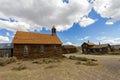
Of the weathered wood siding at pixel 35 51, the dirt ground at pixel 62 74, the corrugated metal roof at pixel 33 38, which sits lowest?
the dirt ground at pixel 62 74

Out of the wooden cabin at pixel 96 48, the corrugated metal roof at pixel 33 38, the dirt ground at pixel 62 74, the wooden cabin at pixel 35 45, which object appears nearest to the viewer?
the dirt ground at pixel 62 74

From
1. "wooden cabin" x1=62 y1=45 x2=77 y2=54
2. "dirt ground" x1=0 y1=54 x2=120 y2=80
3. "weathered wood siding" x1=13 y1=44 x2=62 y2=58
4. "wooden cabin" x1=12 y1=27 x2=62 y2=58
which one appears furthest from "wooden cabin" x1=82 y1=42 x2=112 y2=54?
"dirt ground" x1=0 y1=54 x2=120 y2=80

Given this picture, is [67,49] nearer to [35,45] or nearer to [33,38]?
[33,38]

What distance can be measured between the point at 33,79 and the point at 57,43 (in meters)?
21.1

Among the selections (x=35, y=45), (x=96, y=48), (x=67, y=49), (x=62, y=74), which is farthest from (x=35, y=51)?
(x=67, y=49)

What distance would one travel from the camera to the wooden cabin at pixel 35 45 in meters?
25.7

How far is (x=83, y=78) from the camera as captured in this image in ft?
33.2

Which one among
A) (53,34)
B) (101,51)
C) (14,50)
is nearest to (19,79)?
(14,50)

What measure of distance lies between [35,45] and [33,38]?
2.39 meters

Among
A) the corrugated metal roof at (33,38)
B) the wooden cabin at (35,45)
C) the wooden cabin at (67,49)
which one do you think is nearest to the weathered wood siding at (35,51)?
the wooden cabin at (35,45)

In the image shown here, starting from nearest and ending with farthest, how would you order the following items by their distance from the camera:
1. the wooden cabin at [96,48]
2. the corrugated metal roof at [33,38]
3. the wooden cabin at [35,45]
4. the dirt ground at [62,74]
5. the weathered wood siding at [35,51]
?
1. the dirt ground at [62,74]
2. the weathered wood siding at [35,51]
3. the wooden cabin at [35,45]
4. the corrugated metal roof at [33,38]
5. the wooden cabin at [96,48]

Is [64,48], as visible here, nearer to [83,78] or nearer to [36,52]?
[36,52]

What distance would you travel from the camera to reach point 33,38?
29062 mm

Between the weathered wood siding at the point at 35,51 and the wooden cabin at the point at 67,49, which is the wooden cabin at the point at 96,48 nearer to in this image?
the wooden cabin at the point at 67,49
